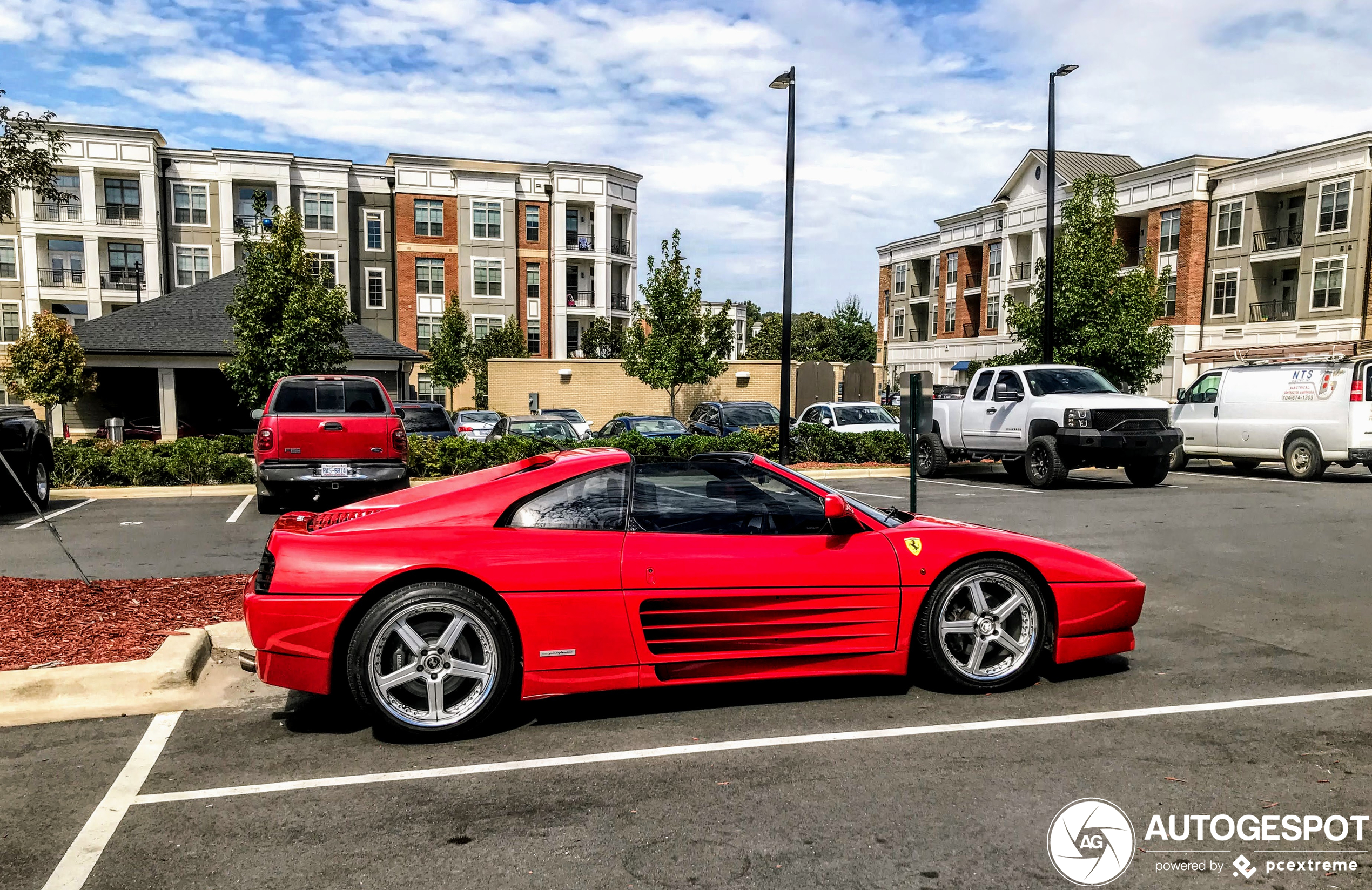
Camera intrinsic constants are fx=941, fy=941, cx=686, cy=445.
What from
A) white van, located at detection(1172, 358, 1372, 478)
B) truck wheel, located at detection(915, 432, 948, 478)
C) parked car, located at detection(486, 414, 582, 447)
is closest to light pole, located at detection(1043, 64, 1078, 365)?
white van, located at detection(1172, 358, 1372, 478)

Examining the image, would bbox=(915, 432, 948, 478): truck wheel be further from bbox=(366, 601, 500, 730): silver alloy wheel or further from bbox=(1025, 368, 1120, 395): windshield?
bbox=(366, 601, 500, 730): silver alloy wheel

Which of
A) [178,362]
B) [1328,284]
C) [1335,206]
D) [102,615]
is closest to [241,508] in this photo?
[102,615]

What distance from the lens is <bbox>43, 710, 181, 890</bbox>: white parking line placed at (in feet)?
10.7

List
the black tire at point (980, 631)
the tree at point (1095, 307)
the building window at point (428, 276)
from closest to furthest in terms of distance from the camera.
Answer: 1. the black tire at point (980, 631)
2. the tree at point (1095, 307)
3. the building window at point (428, 276)

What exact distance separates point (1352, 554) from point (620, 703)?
8410 millimetres

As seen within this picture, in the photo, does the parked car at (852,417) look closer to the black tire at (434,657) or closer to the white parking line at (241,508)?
the white parking line at (241,508)

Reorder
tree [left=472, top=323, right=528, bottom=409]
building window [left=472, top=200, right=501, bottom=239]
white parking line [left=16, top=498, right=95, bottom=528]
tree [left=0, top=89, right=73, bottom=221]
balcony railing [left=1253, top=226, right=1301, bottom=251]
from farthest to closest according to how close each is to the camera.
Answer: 1. building window [left=472, top=200, right=501, bottom=239]
2. tree [left=472, top=323, right=528, bottom=409]
3. balcony railing [left=1253, top=226, right=1301, bottom=251]
4. white parking line [left=16, top=498, right=95, bottom=528]
5. tree [left=0, top=89, right=73, bottom=221]

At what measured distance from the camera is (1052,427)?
54.5 feet

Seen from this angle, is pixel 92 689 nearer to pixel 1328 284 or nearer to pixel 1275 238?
pixel 1328 284

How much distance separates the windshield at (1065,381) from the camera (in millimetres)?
17234

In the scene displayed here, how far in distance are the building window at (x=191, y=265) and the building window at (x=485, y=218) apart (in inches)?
572

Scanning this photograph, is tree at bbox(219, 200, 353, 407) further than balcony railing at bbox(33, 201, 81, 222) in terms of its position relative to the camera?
No

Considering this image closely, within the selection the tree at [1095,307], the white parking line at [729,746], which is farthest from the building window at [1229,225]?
the white parking line at [729,746]

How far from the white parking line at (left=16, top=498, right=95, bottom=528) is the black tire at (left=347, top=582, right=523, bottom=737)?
887 cm
